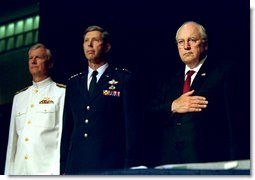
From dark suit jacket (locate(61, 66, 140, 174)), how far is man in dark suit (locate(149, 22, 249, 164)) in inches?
7.0

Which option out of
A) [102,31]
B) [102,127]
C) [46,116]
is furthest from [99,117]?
[102,31]

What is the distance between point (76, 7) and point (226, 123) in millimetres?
1182

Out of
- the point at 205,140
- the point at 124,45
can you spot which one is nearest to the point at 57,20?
the point at 124,45

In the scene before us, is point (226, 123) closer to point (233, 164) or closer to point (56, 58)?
point (233, 164)

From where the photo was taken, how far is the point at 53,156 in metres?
3.54

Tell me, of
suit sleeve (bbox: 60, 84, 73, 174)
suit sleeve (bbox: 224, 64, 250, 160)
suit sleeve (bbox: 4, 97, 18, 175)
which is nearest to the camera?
suit sleeve (bbox: 224, 64, 250, 160)

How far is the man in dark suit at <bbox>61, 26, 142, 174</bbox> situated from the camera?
3422mm

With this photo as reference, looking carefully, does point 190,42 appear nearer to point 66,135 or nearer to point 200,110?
point 200,110

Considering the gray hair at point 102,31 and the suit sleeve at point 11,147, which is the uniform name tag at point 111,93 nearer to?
the gray hair at point 102,31

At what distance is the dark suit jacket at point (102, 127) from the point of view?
3.42 m

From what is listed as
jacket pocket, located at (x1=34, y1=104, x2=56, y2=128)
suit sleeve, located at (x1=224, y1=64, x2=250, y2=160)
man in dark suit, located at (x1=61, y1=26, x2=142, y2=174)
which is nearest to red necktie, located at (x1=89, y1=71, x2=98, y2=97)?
man in dark suit, located at (x1=61, y1=26, x2=142, y2=174)

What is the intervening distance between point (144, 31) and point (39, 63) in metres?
0.68

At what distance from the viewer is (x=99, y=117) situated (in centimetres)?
349

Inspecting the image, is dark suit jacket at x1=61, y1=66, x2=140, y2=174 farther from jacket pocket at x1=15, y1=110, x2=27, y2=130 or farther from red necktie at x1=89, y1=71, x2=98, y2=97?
jacket pocket at x1=15, y1=110, x2=27, y2=130
